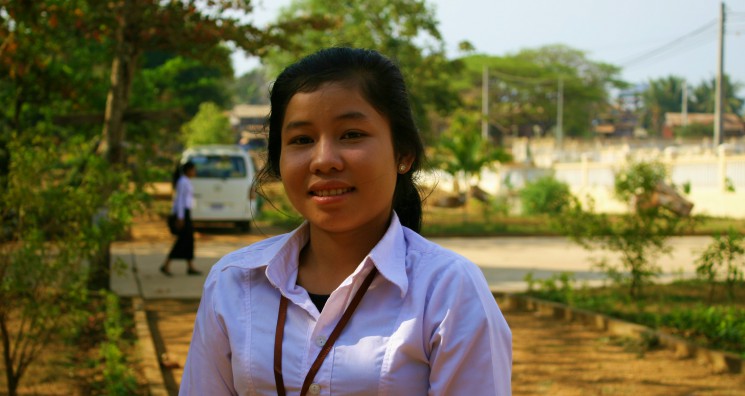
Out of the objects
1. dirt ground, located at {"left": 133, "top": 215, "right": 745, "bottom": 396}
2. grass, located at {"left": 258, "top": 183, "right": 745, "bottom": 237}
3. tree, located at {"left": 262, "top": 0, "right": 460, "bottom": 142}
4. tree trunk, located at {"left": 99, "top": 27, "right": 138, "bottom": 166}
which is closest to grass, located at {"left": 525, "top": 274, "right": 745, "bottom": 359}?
dirt ground, located at {"left": 133, "top": 215, "right": 745, "bottom": 396}

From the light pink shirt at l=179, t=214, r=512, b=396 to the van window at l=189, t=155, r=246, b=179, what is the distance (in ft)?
49.1

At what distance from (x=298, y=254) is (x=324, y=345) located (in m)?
0.33

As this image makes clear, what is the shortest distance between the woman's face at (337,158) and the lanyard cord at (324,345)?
0.16 meters

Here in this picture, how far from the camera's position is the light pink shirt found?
5.45 feet

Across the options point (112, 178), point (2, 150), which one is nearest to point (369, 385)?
point (112, 178)

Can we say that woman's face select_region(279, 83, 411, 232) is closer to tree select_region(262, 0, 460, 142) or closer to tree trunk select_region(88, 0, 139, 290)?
tree trunk select_region(88, 0, 139, 290)

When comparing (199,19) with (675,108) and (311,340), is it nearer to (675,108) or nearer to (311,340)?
(311,340)

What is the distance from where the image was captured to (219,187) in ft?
54.3

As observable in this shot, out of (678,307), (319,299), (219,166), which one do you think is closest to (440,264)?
(319,299)

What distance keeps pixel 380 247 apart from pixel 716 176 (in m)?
23.9

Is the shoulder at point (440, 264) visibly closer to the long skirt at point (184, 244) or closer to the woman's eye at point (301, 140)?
the woman's eye at point (301, 140)

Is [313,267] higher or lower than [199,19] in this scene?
lower

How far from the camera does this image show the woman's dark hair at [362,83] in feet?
6.21

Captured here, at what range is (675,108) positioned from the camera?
84.7 meters
